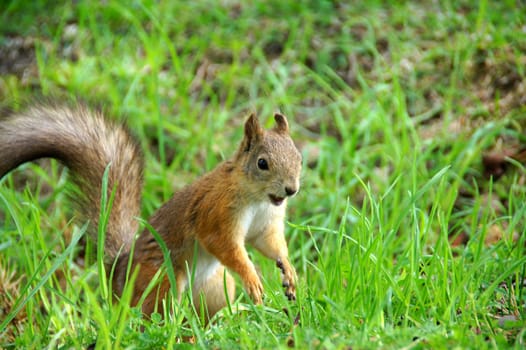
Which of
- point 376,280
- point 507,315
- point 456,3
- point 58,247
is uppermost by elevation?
point 456,3

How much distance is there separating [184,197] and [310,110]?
1.69 m

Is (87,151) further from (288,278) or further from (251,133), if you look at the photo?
(288,278)

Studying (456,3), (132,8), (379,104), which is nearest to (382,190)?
(379,104)

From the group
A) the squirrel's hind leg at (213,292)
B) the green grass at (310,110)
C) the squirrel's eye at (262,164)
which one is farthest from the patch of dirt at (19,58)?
the squirrel's eye at (262,164)

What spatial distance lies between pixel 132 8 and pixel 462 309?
128 inches

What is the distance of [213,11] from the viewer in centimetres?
470

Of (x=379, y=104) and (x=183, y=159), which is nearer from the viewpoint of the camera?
(x=379, y=104)

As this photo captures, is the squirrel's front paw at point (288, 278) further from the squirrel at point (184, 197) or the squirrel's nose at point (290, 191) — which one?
the squirrel's nose at point (290, 191)

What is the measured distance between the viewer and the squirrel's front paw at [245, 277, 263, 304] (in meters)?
2.31

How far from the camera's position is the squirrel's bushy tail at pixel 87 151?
96.0 inches

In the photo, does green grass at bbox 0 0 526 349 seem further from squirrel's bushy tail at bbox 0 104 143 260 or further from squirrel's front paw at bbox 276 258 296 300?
squirrel's bushy tail at bbox 0 104 143 260

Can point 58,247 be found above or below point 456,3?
below

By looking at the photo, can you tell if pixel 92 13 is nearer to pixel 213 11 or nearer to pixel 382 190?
pixel 213 11

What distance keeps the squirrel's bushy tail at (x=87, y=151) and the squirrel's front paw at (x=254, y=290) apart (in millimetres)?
466
